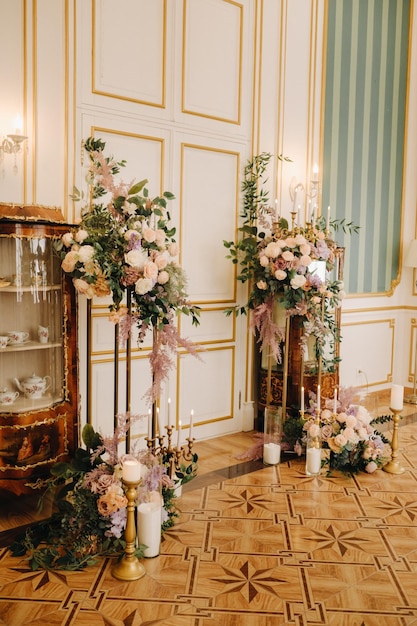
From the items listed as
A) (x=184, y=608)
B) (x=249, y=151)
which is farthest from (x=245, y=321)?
(x=184, y=608)

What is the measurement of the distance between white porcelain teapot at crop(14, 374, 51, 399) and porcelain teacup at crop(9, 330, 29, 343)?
213mm

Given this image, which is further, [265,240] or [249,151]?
[249,151]

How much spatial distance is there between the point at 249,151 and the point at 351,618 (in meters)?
3.70

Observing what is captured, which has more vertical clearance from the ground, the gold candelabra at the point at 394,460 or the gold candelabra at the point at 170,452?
the gold candelabra at the point at 170,452

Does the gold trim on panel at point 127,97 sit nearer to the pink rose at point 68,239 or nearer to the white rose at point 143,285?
the pink rose at point 68,239

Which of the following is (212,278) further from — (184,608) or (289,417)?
(184,608)

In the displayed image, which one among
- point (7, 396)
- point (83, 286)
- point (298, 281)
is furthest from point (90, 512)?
point (298, 281)

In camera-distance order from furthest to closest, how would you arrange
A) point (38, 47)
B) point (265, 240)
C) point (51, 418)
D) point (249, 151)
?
point (249, 151)
point (265, 240)
point (38, 47)
point (51, 418)

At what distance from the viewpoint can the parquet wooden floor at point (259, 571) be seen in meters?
2.55

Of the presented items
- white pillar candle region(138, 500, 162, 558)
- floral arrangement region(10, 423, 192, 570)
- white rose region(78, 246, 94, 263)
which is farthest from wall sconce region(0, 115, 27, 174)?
white pillar candle region(138, 500, 162, 558)

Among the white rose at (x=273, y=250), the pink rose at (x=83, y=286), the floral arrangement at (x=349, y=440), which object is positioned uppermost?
the white rose at (x=273, y=250)

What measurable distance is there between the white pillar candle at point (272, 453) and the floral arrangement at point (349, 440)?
0.81 feet

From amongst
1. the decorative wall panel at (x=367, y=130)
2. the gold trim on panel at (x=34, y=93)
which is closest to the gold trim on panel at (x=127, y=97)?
the gold trim on panel at (x=34, y=93)

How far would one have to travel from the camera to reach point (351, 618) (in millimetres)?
2537
